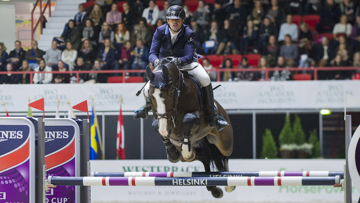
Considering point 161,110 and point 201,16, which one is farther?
point 201,16

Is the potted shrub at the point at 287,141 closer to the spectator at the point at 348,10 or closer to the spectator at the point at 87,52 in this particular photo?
the spectator at the point at 348,10

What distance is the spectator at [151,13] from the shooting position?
1472 cm

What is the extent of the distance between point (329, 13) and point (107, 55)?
235 inches

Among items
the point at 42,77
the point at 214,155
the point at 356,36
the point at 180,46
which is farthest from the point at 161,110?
the point at 356,36

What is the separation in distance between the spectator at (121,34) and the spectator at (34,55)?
200 centimetres

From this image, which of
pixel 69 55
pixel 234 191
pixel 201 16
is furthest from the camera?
pixel 201 16

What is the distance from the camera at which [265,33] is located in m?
13.8

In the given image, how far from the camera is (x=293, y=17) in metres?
14.9

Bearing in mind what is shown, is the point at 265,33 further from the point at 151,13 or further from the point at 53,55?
the point at 53,55

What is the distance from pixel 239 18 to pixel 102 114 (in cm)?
459

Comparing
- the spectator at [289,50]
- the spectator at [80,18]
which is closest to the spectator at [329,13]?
the spectator at [289,50]

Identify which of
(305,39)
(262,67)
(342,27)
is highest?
(342,27)

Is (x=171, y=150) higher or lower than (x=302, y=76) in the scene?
lower

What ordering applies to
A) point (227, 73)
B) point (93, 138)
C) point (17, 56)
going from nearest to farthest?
1. point (93, 138)
2. point (227, 73)
3. point (17, 56)
